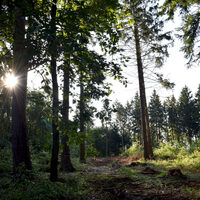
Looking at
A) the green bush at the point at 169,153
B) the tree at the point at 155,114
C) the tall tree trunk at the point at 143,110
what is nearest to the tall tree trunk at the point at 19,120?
the tall tree trunk at the point at 143,110

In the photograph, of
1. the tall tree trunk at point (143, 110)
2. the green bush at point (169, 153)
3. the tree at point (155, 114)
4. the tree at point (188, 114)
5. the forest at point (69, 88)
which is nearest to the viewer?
the forest at point (69, 88)

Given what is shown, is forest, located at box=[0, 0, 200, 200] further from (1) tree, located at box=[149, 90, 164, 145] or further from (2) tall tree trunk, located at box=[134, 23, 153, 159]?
(1) tree, located at box=[149, 90, 164, 145]

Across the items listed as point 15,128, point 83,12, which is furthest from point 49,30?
point 15,128

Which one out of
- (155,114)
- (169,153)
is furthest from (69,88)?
(155,114)

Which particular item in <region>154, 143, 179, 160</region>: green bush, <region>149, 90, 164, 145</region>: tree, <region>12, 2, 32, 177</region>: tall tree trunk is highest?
<region>149, 90, 164, 145</region>: tree

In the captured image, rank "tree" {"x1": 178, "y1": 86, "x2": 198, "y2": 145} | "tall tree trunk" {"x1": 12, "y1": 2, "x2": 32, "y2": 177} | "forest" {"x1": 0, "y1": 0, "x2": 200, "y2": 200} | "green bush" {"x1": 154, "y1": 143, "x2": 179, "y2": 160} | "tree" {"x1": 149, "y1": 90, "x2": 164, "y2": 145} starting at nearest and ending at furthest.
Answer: "forest" {"x1": 0, "y1": 0, "x2": 200, "y2": 200} → "tall tree trunk" {"x1": 12, "y1": 2, "x2": 32, "y2": 177} → "green bush" {"x1": 154, "y1": 143, "x2": 179, "y2": 160} → "tree" {"x1": 178, "y1": 86, "x2": 198, "y2": 145} → "tree" {"x1": 149, "y1": 90, "x2": 164, "y2": 145}

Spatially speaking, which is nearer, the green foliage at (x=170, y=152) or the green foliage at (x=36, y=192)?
the green foliage at (x=36, y=192)

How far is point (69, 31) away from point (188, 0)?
7.11 m

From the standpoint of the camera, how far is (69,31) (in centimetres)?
350

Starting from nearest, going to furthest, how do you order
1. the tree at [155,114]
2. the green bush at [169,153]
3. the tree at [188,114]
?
the green bush at [169,153], the tree at [188,114], the tree at [155,114]

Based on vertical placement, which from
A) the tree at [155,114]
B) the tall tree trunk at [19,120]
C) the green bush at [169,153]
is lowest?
the green bush at [169,153]

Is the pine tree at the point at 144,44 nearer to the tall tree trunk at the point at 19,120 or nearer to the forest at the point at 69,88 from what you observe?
the forest at the point at 69,88

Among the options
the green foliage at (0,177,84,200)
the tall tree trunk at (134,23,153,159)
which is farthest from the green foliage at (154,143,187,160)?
the green foliage at (0,177,84,200)

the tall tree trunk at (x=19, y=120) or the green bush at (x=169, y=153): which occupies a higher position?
the tall tree trunk at (x=19, y=120)
